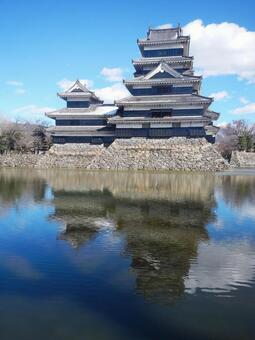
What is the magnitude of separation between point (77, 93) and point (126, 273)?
4445 centimetres

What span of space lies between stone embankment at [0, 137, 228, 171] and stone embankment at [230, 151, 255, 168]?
61.1ft

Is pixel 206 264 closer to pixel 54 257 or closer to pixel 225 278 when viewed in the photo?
pixel 225 278

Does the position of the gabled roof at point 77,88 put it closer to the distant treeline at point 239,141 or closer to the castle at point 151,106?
the castle at point 151,106

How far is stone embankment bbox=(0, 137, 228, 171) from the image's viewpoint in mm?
41438

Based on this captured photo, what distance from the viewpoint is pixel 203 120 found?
41.5m

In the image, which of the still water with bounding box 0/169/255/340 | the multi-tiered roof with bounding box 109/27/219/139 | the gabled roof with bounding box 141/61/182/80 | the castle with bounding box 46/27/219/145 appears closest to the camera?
the still water with bounding box 0/169/255/340

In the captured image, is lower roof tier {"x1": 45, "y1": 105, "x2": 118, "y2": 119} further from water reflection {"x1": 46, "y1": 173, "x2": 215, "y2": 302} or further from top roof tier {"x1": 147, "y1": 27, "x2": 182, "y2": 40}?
water reflection {"x1": 46, "y1": 173, "x2": 215, "y2": 302}

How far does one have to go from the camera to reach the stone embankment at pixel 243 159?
6009 cm

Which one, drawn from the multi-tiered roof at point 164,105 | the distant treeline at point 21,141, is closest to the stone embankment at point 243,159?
the multi-tiered roof at point 164,105

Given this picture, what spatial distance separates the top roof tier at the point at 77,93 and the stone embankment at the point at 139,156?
6805mm

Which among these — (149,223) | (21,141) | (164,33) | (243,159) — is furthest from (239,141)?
(149,223)

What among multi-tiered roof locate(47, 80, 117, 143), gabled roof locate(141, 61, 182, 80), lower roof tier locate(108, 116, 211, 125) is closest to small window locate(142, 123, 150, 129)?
lower roof tier locate(108, 116, 211, 125)

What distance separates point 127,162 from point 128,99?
25.6 feet

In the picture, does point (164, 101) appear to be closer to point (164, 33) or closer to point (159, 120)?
point (159, 120)
